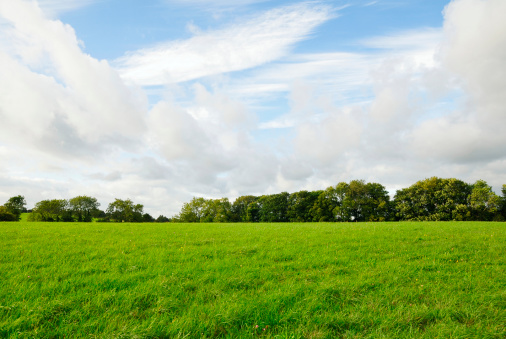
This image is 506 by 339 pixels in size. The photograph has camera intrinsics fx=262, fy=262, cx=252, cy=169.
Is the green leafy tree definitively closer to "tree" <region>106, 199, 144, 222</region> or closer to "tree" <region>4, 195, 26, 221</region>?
"tree" <region>106, 199, 144, 222</region>

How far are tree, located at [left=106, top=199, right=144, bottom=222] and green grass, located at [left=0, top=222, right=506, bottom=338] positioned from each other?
104 metres

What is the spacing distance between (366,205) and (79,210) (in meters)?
108

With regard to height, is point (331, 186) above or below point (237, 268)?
above

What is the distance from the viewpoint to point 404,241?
15.2 m

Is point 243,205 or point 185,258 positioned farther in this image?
point 243,205

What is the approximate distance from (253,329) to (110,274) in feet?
18.0

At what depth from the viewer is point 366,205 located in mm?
87000

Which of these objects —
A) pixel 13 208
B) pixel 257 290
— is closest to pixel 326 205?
pixel 257 290

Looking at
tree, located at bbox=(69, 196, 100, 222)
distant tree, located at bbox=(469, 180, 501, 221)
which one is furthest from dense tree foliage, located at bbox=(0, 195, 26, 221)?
distant tree, located at bbox=(469, 180, 501, 221)

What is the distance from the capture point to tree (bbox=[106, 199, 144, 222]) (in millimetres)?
105875

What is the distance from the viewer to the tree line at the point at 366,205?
244 feet

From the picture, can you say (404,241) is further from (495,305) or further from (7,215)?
(7,215)

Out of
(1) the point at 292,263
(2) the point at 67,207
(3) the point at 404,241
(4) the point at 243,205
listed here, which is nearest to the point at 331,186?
(4) the point at 243,205

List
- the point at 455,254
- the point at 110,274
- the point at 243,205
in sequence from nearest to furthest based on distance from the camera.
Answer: the point at 110,274 < the point at 455,254 < the point at 243,205
